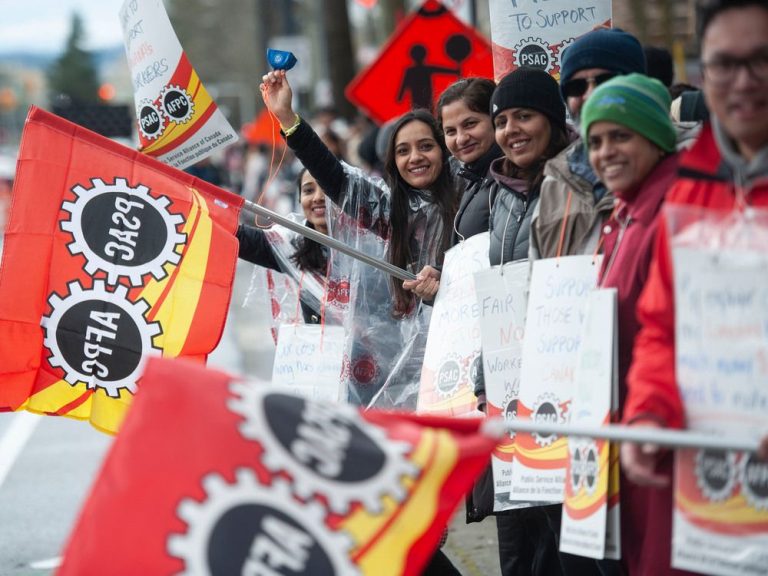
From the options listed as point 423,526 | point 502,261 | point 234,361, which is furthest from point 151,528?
point 234,361

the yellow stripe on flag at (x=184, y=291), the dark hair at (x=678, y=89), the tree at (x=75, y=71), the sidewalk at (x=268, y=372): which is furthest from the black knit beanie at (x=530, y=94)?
the tree at (x=75, y=71)

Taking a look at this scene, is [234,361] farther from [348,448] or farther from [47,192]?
[348,448]

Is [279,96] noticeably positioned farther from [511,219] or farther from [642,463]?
[642,463]

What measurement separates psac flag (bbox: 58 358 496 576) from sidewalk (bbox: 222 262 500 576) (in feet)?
10.9

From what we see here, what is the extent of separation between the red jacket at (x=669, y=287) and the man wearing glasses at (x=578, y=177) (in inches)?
26.6

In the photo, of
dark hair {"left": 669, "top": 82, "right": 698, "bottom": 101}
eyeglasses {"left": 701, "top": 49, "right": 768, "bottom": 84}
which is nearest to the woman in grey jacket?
eyeglasses {"left": 701, "top": 49, "right": 768, "bottom": 84}

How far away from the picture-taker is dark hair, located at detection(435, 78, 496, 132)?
5465 mm

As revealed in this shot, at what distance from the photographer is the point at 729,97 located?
3314mm

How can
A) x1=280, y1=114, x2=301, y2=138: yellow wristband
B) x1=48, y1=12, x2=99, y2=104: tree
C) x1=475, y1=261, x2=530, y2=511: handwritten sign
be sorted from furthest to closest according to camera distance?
x1=48, y1=12, x2=99, y2=104: tree → x1=280, y1=114, x2=301, y2=138: yellow wristband → x1=475, y1=261, x2=530, y2=511: handwritten sign

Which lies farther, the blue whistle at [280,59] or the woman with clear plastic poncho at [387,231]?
the blue whistle at [280,59]

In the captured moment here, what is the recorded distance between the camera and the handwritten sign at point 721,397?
10.4 feet

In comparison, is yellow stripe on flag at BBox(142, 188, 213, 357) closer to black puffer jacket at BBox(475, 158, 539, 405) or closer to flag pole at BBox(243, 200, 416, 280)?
flag pole at BBox(243, 200, 416, 280)

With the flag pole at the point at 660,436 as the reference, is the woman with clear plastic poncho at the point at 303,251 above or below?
above

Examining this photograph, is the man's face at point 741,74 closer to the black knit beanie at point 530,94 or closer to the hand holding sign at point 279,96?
the black knit beanie at point 530,94
